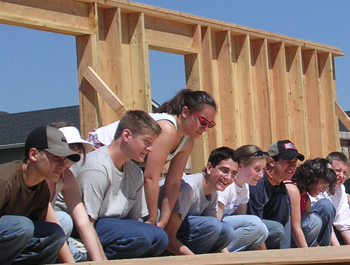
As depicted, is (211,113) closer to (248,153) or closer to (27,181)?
(248,153)

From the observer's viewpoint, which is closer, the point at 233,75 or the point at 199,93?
the point at 199,93

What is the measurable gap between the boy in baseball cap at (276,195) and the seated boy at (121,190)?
1191mm

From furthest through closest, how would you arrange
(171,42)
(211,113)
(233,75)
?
(233,75), (171,42), (211,113)

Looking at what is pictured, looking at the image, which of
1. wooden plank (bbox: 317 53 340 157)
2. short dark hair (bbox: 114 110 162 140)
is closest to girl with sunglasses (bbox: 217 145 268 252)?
short dark hair (bbox: 114 110 162 140)

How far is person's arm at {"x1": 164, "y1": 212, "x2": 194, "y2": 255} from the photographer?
11.4ft

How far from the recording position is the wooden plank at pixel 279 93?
734cm

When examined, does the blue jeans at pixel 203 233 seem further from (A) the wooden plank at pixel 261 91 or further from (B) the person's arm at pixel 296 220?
(A) the wooden plank at pixel 261 91

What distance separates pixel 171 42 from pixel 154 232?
3.42 meters

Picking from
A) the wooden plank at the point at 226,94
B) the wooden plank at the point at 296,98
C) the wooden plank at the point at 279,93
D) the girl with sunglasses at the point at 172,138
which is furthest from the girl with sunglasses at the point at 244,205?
the wooden plank at the point at 296,98

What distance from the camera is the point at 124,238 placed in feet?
9.96

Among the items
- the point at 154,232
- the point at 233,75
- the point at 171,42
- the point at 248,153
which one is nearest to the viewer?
the point at 154,232

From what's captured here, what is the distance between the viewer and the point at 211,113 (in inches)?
137

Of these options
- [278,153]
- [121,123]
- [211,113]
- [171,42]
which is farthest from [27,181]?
[171,42]

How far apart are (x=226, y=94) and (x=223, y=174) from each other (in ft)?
10.3
